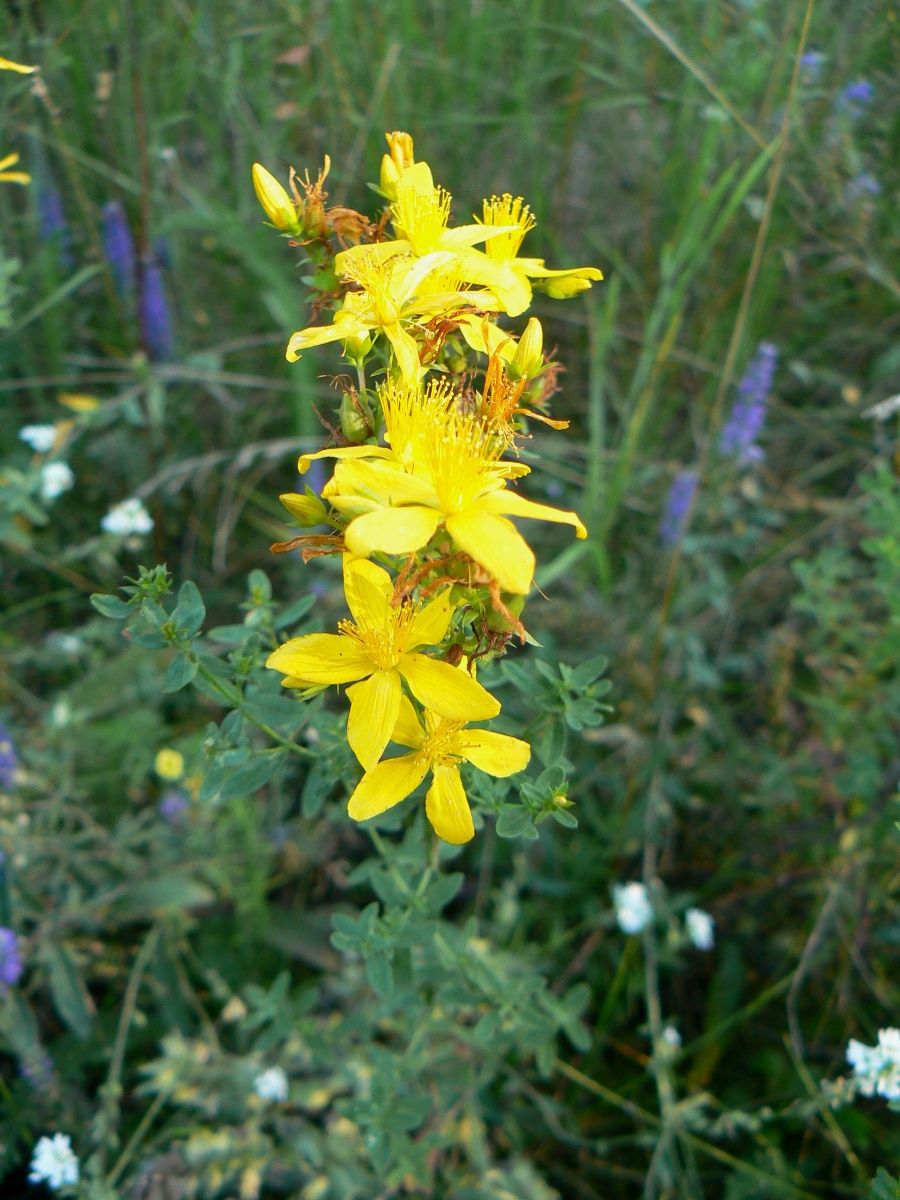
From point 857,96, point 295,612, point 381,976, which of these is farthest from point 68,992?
point 857,96

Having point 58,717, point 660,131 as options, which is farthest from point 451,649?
point 660,131

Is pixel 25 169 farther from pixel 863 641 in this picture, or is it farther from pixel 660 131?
pixel 863 641

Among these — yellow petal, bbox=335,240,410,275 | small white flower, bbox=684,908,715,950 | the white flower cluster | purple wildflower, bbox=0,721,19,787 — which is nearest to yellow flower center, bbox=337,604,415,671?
yellow petal, bbox=335,240,410,275

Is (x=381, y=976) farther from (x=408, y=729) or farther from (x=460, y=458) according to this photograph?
(x=460, y=458)

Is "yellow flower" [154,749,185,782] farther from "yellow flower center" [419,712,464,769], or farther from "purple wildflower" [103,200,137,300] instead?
"purple wildflower" [103,200,137,300]

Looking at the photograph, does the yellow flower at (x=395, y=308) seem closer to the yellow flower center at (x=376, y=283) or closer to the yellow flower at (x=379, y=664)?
the yellow flower center at (x=376, y=283)
